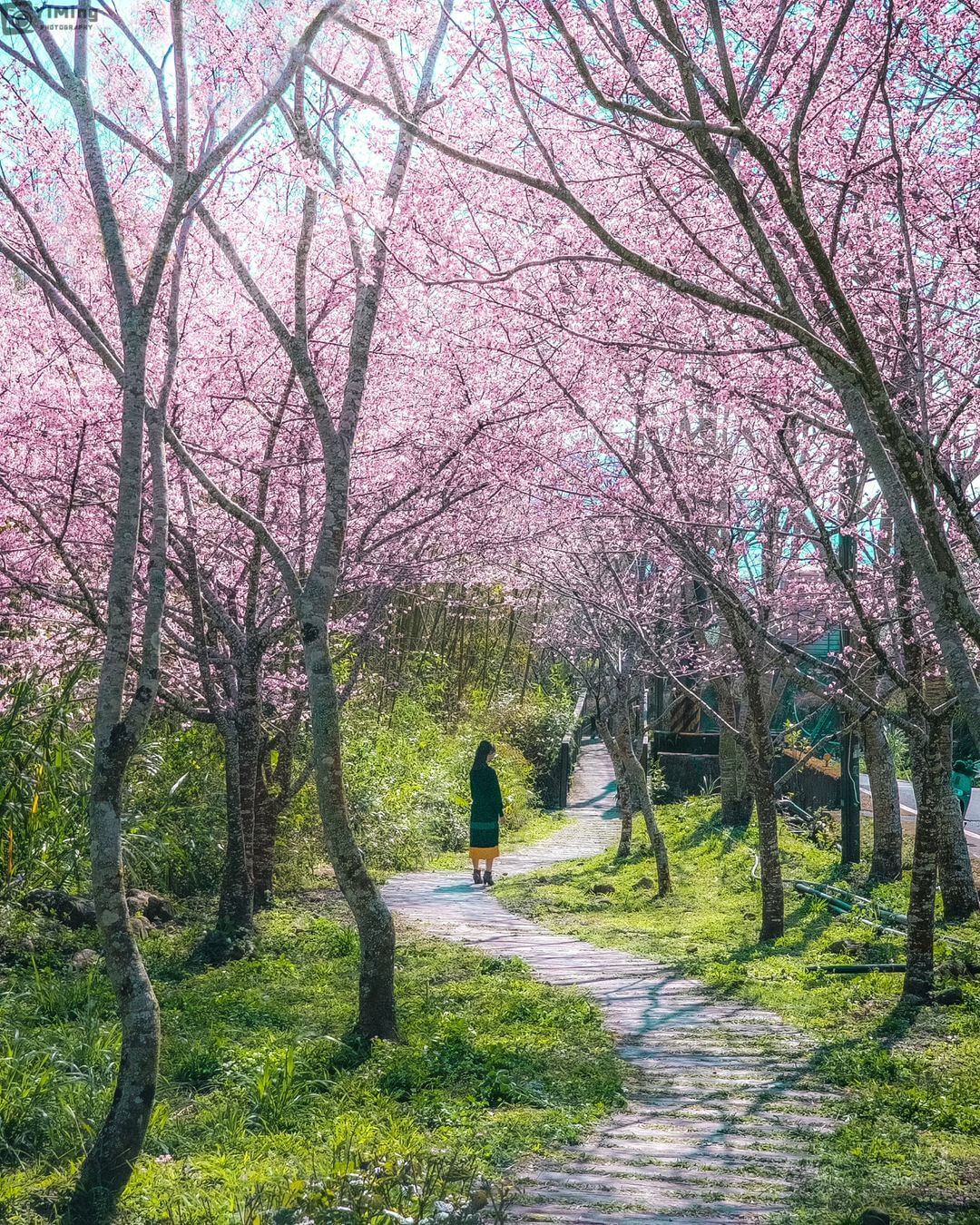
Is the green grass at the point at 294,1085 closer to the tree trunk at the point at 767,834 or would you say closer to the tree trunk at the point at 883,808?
the tree trunk at the point at 767,834

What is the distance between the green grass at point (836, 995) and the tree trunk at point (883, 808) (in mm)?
365

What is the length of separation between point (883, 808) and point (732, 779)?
501 centimetres

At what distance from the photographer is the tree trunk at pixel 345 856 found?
271 inches

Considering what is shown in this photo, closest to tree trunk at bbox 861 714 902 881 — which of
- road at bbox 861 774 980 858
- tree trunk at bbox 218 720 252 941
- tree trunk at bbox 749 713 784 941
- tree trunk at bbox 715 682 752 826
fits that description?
tree trunk at bbox 749 713 784 941

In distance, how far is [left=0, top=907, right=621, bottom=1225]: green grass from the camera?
4.44 meters

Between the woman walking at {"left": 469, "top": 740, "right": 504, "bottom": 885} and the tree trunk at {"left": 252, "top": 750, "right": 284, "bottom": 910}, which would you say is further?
the woman walking at {"left": 469, "top": 740, "right": 504, "bottom": 885}

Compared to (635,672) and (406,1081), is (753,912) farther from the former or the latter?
(406,1081)

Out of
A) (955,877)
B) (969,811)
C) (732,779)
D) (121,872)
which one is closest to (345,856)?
(121,872)

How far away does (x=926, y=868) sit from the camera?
24.2ft

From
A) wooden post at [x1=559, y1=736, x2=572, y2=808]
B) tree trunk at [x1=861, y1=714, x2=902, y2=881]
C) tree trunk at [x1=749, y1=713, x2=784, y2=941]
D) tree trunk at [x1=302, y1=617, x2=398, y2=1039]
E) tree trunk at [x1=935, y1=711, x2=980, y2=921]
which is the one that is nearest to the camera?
tree trunk at [x1=302, y1=617, x2=398, y2=1039]

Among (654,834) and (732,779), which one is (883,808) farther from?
(732,779)

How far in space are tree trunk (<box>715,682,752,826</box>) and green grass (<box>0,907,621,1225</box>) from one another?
9.33 metres

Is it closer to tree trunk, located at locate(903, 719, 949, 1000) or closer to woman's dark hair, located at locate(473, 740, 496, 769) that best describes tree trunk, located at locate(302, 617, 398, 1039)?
tree trunk, located at locate(903, 719, 949, 1000)

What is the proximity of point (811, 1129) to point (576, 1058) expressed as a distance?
151 centimetres
